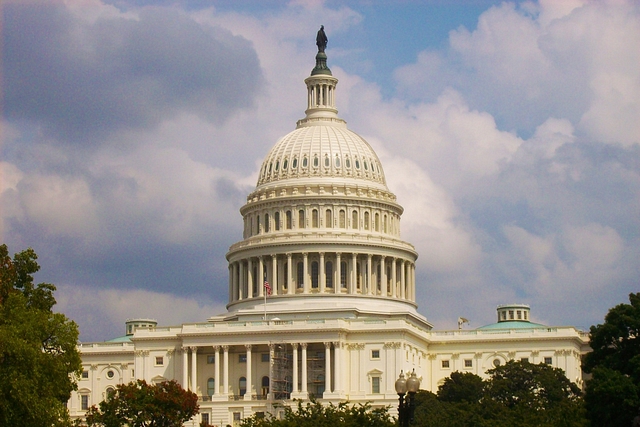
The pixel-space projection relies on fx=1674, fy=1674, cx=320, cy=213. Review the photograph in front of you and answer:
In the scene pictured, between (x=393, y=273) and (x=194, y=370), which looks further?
(x=393, y=273)

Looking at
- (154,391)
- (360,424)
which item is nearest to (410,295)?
(154,391)

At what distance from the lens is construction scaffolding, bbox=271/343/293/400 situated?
168 m

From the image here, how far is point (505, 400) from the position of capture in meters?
153

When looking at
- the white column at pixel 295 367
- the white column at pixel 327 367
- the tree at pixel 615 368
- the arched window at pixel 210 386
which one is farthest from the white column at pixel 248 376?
the tree at pixel 615 368

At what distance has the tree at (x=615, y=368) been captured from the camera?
4065 inches

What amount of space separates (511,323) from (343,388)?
36.6 meters

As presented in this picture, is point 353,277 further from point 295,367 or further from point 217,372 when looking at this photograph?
point 217,372

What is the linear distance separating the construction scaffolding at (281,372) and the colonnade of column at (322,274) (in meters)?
14.3

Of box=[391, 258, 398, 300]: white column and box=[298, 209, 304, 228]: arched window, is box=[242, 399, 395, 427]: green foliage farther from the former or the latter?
box=[298, 209, 304, 228]: arched window

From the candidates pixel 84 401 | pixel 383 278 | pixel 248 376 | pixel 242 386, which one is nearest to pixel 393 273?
pixel 383 278

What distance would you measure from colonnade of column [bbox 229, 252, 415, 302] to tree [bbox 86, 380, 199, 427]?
45.8 metres

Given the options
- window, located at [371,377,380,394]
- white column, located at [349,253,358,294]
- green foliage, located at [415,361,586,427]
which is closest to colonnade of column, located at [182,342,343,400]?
Answer: window, located at [371,377,380,394]

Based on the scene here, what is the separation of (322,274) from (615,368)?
78098mm

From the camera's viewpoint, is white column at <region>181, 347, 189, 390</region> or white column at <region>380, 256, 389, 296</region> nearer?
white column at <region>181, 347, 189, 390</region>
